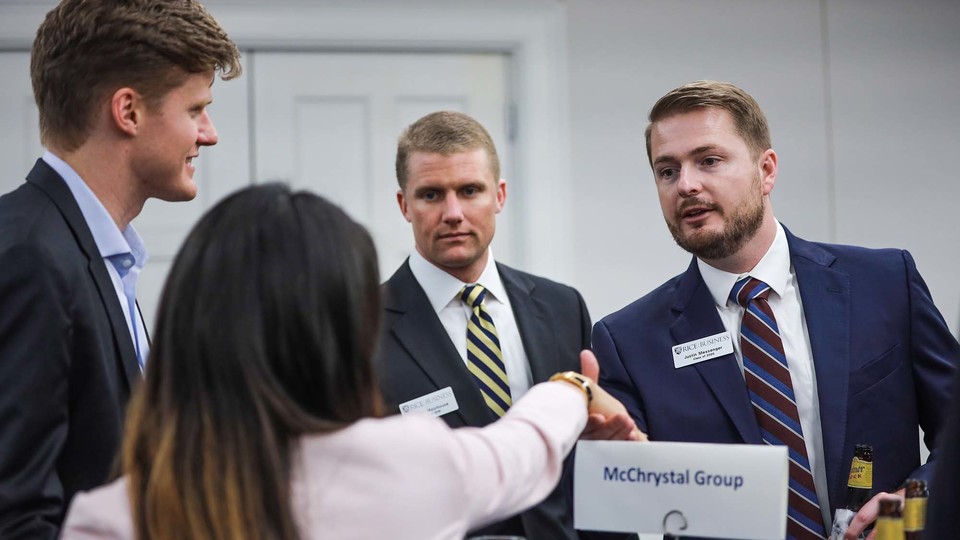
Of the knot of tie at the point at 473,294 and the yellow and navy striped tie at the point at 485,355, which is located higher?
the knot of tie at the point at 473,294

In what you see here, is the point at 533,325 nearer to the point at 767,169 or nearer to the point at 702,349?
the point at 702,349

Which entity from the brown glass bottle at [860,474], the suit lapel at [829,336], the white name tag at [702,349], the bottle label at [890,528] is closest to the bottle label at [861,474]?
the brown glass bottle at [860,474]

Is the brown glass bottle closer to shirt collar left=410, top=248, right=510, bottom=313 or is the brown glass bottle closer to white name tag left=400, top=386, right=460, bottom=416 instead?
white name tag left=400, top=386, right=460, bottom=416

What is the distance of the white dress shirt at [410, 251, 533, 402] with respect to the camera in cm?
274

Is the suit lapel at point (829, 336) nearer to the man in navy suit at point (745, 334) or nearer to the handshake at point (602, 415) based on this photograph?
the man in navy suit at point (745, 334)

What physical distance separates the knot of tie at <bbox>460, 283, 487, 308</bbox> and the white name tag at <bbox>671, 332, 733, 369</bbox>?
0.59 m

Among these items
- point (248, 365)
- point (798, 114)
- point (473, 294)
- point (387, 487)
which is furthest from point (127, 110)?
point (798, 114)

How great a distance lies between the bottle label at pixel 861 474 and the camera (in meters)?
2.05

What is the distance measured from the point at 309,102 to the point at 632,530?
3009 millimetres

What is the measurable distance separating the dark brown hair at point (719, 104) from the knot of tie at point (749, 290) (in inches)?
13.4

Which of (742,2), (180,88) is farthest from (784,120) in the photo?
(180,88)

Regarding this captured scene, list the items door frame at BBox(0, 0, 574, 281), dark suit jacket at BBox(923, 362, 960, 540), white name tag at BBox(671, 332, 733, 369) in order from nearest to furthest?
dark suit jacket at BBox(923, 362, 960, 540) < white name tag at BBox(671, 332, 733, 369) < door frame at BBox(0, 0, 574, 281)

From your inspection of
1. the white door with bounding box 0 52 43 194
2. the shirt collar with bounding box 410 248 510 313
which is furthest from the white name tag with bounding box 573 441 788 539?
the white door with bounding box 0 52 43 194

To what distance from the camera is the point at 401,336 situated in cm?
271
